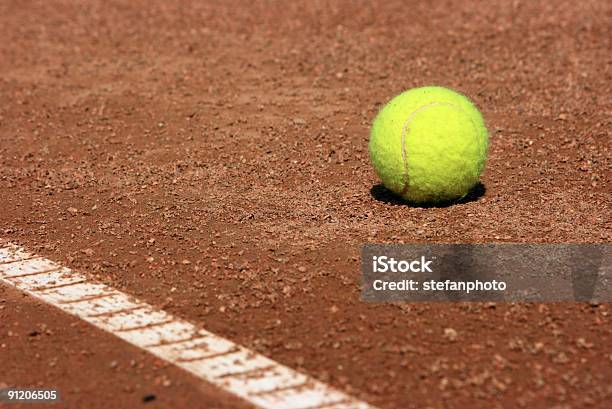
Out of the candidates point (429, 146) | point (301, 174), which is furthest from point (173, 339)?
point (301, 174)

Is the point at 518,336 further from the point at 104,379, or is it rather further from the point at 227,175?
the point at 227,175

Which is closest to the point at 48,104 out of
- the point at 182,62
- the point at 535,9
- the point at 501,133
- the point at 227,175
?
the point at 182,62

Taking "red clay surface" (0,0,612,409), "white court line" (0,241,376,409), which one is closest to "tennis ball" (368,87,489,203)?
"red clay surface" (0,0,612,409)

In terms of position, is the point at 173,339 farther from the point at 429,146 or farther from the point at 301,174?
the point at 301,174

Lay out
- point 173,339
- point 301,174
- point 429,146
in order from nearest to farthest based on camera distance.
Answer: point 173,339 → point 429,146 → point 301,174

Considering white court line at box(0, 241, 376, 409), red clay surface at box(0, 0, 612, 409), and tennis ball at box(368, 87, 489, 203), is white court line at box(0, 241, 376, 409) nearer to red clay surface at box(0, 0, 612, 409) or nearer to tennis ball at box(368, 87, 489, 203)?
red clay surface at box(0, 0, 612, 409)
